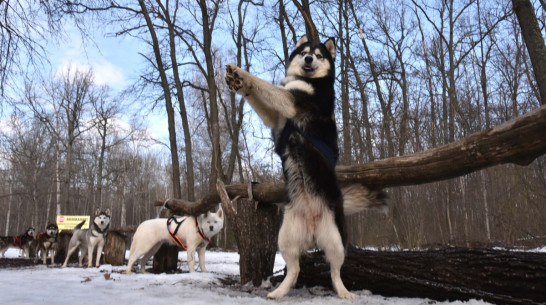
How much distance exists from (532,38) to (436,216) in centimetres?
582

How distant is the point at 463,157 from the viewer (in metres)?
2.66

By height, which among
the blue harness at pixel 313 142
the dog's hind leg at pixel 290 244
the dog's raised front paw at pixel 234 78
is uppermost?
the dog's raised front paw at pixel 234 78

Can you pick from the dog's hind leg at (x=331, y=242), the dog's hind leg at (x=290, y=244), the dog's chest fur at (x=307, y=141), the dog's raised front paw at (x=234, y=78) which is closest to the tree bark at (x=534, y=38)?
the dog's chest fur at (x=307, y=141)

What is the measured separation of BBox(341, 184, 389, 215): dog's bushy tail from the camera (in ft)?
10.6

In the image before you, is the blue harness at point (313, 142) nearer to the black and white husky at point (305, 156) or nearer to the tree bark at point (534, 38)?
the black and white husky at point (305, 156)

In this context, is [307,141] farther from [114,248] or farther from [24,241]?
[24,241]

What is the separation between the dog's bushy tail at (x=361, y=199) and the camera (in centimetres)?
323

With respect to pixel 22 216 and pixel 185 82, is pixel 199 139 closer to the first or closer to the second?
pixel 185 82

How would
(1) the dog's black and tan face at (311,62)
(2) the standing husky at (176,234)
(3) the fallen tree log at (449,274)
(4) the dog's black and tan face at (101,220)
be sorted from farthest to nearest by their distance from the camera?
(4) the dog's black and tan face at (101,220), (2) the standing husky at (176,234), (1) the dog's black and tan face at (311,62), (3) the fallen tree log at (449,274)

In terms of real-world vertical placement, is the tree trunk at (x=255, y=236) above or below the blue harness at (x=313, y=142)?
below

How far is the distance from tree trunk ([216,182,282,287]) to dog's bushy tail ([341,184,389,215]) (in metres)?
1.17

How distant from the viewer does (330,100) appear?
10.2 feet

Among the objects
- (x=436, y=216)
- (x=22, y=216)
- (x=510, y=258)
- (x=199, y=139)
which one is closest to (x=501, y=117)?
(x=436, y=216)

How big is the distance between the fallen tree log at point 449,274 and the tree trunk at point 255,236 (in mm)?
637
